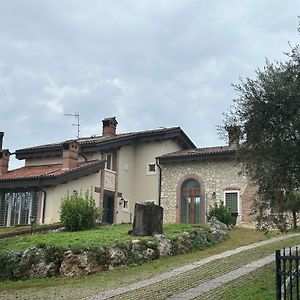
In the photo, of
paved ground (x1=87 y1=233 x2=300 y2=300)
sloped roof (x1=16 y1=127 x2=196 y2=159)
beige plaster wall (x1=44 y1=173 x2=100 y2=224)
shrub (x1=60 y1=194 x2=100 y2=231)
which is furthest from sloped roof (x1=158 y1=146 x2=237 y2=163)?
paved ground (x1=87 y1=233 x2=300 y2=300)

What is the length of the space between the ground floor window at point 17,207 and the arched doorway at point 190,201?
9200 millimetres

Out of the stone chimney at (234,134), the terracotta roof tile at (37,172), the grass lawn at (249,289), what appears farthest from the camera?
the terracotta roof tile at (37,172)

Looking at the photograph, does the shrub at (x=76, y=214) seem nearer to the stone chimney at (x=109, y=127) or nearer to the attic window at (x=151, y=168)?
the attic window at (x=151, y=168)

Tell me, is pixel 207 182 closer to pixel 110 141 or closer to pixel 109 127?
pixel 110 141

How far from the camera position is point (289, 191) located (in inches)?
465

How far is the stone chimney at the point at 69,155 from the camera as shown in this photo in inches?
1078

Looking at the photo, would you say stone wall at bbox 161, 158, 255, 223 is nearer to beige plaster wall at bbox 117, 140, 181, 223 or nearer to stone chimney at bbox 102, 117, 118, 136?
beige plaster wall at bbox 117, 140, 181, 223

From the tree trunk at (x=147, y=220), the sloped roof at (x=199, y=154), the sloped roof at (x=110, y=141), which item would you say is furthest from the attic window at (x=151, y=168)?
the tree trunk at (x=147, y=220)

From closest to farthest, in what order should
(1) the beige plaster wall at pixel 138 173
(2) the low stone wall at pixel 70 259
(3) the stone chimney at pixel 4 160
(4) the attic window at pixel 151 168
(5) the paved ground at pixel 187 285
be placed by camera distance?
1. (5) the paved ground at pixel 187 285
2. (2) the low stone wall at pixel 70 259
3. (3) the stone chimney at pixel 4 160
4. (1) the beige plaster wall at pixel 138 173
5. (4) the attic window at pixel 151 168

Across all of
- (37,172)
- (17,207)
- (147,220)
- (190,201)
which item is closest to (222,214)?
(190,201)

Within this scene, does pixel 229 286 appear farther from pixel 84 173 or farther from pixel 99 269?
pixel 84 173

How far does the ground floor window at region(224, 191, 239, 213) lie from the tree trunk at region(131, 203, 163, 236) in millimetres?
10254

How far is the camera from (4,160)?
1200 inches

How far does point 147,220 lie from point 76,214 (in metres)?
4.24
